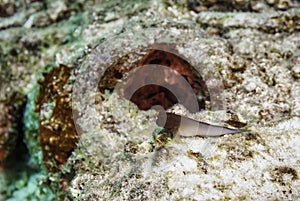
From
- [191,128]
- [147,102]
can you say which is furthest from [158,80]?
[191,128]

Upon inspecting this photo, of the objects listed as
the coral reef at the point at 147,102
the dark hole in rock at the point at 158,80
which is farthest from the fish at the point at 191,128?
the dark hole in rock at the point at 158,80

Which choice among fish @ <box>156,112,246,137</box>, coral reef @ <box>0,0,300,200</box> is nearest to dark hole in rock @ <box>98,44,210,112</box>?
coral reef @ <box>0,0,300,200</box>

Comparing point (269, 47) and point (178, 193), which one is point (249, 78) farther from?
point (178, 193)

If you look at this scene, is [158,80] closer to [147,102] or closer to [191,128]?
[147,102]

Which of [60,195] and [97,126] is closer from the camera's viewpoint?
[97,126]

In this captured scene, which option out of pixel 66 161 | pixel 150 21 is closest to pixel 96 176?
pixel 66 161

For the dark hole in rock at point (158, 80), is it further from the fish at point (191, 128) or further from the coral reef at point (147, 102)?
the fish at point (191, 128)
